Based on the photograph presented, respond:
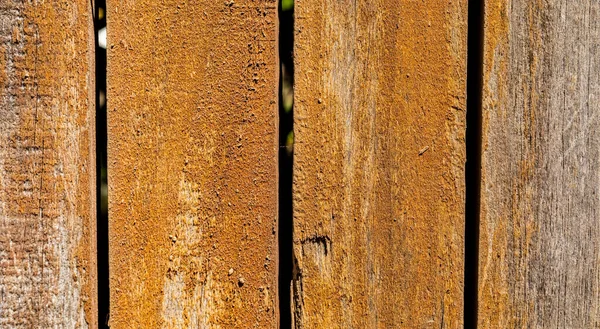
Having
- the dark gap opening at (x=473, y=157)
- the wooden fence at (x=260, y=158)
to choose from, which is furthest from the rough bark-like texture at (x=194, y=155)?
the dark gap opening at (x=473, y=157)

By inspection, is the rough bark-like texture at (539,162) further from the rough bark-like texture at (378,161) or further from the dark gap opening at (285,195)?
the dark gap opening at (285,195)

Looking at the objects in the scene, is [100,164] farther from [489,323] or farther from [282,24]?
[489,323]

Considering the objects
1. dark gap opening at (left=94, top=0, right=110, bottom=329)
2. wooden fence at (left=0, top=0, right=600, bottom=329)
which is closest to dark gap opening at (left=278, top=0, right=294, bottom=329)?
wooden fence at (left=0, top=0, right=600, bottom=329)

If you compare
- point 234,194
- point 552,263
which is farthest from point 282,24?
point 552,263

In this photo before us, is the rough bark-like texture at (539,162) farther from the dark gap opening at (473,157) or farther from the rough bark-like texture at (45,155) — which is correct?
the rough bark-like texture at (45,155)

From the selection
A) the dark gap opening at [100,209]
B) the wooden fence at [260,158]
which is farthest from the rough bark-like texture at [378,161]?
the dark gap opening at [100,209]

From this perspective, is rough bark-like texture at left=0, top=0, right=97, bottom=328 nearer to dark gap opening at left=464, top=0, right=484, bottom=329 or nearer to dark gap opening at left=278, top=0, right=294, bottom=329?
dark gap opening at left=278, top=0, right=294, bottom=329

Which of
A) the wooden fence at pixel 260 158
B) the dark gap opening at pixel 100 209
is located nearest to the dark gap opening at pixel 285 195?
the wooden fence at pixel 260 158
